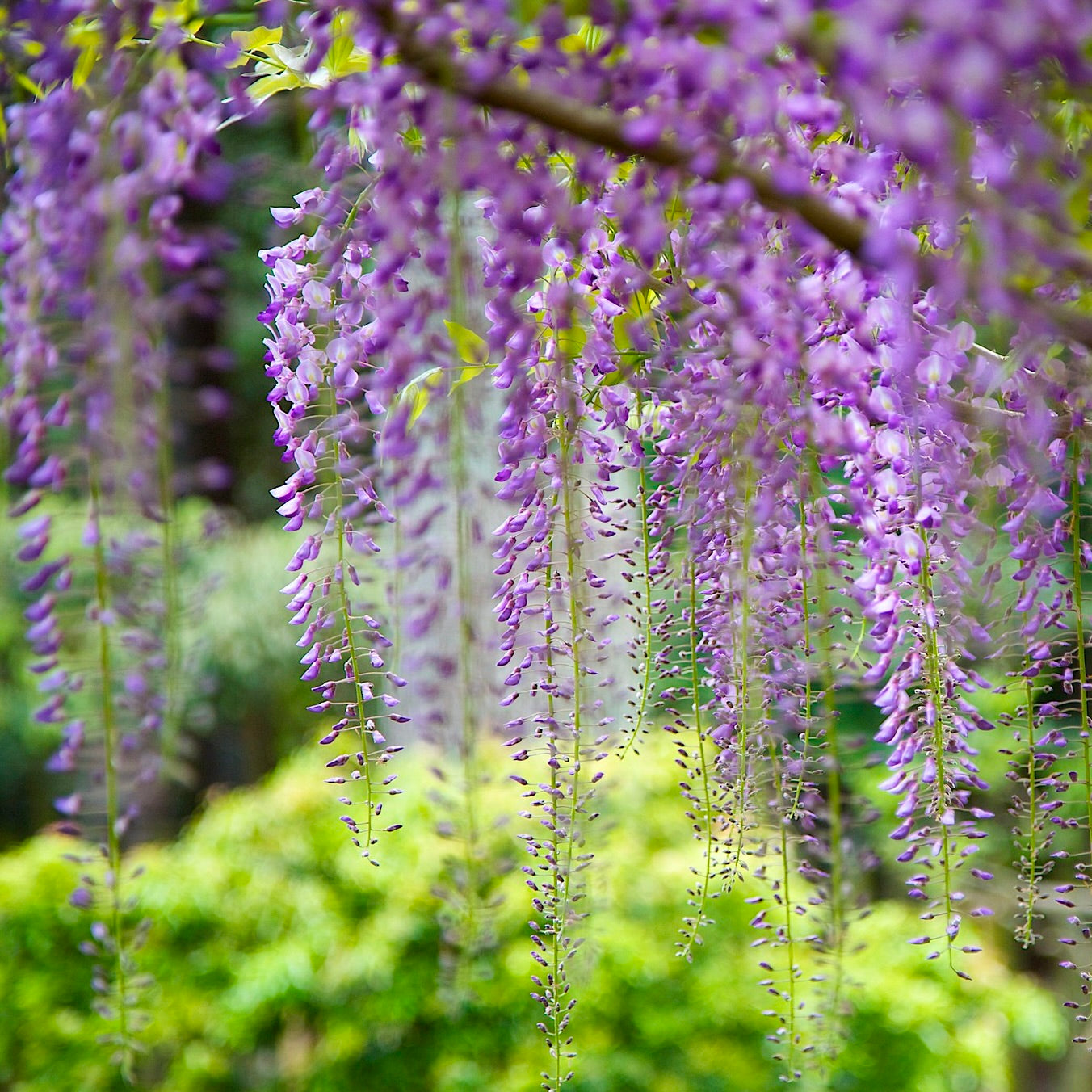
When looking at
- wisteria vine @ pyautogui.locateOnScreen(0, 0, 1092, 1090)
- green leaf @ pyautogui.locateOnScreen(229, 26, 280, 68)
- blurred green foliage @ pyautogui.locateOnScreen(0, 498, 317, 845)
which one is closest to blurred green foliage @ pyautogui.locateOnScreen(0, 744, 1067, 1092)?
blurred green foliage @ pyautogui.locateOnScreen(0, 498, 317, 845)

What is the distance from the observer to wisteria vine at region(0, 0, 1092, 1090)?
0.50m

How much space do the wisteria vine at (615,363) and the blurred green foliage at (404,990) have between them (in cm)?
127

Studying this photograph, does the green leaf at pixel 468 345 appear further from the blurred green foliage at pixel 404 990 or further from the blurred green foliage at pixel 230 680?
the blurred green foliage at pixel 230 680

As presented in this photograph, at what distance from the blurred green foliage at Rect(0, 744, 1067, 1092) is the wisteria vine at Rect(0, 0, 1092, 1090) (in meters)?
1.27

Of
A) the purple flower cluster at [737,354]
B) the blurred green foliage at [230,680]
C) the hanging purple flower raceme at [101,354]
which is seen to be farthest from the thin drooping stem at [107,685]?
the blurred green foliage at [230,680]

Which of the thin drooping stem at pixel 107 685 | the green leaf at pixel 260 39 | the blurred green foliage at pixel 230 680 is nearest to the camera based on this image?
the thin drooping stem at pixel 107 685

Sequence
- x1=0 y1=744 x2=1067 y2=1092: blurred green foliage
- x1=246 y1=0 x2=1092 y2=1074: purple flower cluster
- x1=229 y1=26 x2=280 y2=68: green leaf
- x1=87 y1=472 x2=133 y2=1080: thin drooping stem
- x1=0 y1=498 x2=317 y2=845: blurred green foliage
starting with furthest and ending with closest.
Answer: x1=0 y1=498 x2=317 y2=845: blurred green foliage < x1=0 y1=744 x2=1067 y2=1092: blurred green foliage < x1=229 y1=26 x2=280 y2=68: green leaf < x1=87 y1=472 x2=133 y2=1080: thin drooping stem < x1=246 y1=0 x2=1092 y2=1074: purple flower cluster

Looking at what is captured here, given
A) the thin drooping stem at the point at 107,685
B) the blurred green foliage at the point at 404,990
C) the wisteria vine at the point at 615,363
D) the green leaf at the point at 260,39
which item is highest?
the green leaf at the point at 260,39

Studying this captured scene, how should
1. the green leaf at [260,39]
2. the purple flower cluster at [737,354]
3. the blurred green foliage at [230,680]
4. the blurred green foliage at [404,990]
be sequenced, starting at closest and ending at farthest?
1. the purple flower cluster at [737,354]
2. the green leaf at [260,39]
3. the blurred green foliage at [404,990]
4. the blurred green foliage at [230,680]

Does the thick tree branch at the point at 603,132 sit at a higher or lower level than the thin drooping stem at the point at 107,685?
higher

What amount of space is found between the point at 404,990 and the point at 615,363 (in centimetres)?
182

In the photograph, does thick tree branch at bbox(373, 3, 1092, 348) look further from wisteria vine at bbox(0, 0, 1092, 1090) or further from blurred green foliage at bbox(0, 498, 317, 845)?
blurred green foliage at bbox(0, 498, 317, 845)

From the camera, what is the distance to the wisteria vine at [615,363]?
50 centimetres

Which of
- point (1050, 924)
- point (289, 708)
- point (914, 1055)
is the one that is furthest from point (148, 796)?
point (289, 708)
